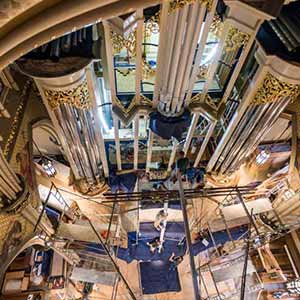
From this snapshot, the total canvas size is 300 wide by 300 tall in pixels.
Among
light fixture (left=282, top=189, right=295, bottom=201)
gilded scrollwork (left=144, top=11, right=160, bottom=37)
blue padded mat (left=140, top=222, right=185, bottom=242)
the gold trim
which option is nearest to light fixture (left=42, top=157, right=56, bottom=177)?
the gold trim

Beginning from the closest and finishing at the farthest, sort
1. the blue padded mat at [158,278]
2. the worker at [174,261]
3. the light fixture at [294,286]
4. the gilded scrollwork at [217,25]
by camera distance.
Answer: the gilded scrollwork at [217,25]
the light fixture at [294,286]
the worker at [174,261]
the blue padded mat at [158,278]

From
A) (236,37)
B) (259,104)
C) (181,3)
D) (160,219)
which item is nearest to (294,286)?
(160,219)

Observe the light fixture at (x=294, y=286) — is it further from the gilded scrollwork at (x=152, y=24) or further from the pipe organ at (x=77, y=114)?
the gilded scrollwork at (x=152, y=24)

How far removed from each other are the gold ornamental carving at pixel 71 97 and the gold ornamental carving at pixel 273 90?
2.28 m

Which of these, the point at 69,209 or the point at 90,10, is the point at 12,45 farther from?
the point at 69,209

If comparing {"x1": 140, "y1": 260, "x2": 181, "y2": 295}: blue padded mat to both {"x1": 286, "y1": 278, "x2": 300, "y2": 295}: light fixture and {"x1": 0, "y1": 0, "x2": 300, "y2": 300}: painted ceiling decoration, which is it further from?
{"x1": 286, "y1": 278, "x2": 300, "y2": 295}: light fixture

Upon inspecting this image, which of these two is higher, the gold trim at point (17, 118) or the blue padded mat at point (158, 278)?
the gold trim at point (17, 118)

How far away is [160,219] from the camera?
19.9 feet

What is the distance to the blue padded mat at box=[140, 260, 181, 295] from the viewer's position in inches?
285

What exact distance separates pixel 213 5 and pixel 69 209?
471cm

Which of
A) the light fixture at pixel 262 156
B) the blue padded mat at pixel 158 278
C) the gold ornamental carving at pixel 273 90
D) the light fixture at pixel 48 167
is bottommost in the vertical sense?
the blue padded mat at pixel 158 278

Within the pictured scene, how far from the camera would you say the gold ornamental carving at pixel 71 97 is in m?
3.55

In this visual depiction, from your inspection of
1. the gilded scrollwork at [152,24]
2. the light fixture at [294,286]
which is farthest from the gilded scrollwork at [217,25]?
the light fixture at [294,286]

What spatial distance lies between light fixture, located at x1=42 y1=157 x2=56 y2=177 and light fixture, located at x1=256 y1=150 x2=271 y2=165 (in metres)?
4.13
